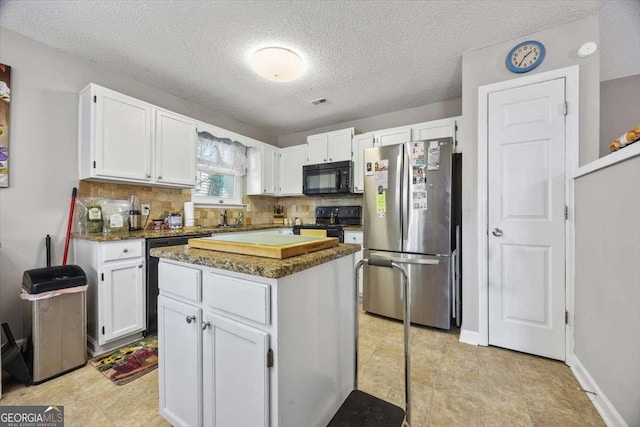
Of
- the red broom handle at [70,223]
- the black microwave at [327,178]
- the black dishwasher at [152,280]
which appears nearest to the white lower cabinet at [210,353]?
the black dishwasher at [152,280]

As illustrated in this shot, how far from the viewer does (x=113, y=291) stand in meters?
1.99

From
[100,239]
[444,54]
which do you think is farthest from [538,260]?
[100,239]

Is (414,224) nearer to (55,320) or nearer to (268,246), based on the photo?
(268,246)

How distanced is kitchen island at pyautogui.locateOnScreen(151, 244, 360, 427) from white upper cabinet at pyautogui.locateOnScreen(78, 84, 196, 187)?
65.7 inches

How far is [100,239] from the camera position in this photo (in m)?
1.91

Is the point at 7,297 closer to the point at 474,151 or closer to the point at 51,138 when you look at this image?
the point at 51,138

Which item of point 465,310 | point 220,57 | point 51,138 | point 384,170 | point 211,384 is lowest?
point 465,310

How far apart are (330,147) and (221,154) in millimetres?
1571

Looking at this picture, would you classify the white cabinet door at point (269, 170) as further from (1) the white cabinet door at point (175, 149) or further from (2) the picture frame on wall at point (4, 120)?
(2) the picture frame on wall at point (4, 120)

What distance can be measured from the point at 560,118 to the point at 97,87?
12.2ft

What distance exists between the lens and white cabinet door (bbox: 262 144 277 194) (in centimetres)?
398

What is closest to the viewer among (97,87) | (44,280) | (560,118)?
(44,280)

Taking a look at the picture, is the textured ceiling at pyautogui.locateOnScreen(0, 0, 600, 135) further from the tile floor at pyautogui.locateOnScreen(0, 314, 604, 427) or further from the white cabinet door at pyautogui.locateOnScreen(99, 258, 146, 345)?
the tile floor at pyautogui.locateOnScreen(0, 314, 604, 427)

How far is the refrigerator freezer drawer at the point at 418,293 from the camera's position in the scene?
94.6 inches
